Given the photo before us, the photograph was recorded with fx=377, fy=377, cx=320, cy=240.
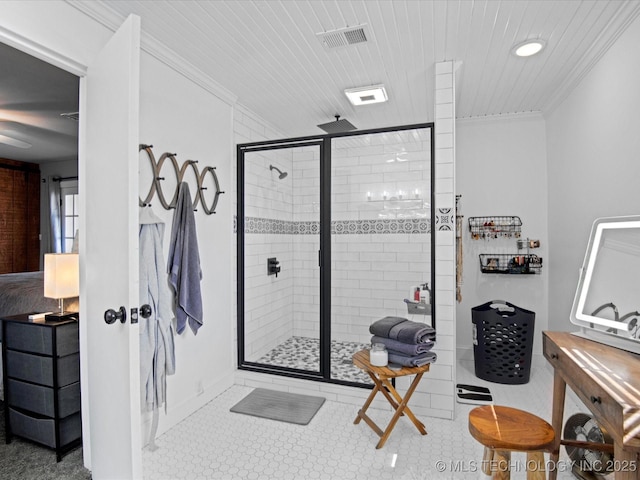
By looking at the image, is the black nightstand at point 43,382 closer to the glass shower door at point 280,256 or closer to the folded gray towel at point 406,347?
the glass shower door at point 280,256

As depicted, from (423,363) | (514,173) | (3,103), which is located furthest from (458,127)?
(3,103)

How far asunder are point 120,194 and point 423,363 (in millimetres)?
1901

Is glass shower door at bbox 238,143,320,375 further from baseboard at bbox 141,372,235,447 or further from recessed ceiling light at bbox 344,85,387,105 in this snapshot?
recessed ceiling light at bbox 344,85,387,105

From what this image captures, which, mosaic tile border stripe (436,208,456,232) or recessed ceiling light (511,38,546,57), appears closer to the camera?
recessed ceiling light (511,38,546,57)

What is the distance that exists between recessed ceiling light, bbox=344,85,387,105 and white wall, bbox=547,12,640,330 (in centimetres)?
148

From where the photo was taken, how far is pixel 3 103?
135 inches

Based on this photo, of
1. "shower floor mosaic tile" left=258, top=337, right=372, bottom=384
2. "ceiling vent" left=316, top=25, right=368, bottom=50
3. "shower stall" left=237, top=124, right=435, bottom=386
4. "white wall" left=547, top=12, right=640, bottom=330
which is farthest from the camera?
"shower stall" left=237, top=124, right=435, bottom=386

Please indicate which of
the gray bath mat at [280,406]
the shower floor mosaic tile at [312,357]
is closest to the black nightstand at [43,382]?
the gray bath mat at [280,406]

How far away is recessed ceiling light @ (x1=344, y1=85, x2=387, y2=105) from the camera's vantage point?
10.1ft

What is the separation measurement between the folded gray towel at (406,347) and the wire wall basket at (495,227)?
75.0 inches

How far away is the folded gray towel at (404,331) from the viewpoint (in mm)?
2291

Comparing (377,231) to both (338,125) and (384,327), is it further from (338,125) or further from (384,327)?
(384,327)

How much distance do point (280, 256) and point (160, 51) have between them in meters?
1.93

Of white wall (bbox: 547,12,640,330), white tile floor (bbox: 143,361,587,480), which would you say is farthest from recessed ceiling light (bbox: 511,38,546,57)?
white tile floor (bbox: 143,361,587,480)
